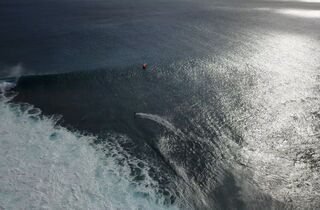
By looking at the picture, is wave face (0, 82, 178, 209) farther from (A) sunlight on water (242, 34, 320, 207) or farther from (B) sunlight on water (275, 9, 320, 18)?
(B) sunlight on water (275, 9, 320, 18)

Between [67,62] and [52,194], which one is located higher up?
[67,62]

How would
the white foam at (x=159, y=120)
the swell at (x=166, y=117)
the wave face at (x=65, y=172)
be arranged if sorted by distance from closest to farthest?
the wave face at (x=65, y=172) < the swell at (x=166, y=117) < the white foam at (x=159, y=120)

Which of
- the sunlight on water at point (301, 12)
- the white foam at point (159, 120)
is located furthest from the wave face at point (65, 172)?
the sunlight on water at point (301, 12)

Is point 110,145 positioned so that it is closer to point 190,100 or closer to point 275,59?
point 190,100

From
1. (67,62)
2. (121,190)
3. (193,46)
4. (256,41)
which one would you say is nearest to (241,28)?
(256,41)

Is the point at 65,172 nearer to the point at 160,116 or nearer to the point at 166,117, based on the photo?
the point at 160,116

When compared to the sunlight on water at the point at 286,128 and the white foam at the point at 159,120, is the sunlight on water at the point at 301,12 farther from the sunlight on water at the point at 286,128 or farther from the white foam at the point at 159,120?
the white foam at the point at 159,120

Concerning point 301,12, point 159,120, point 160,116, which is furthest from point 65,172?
point 301,12
